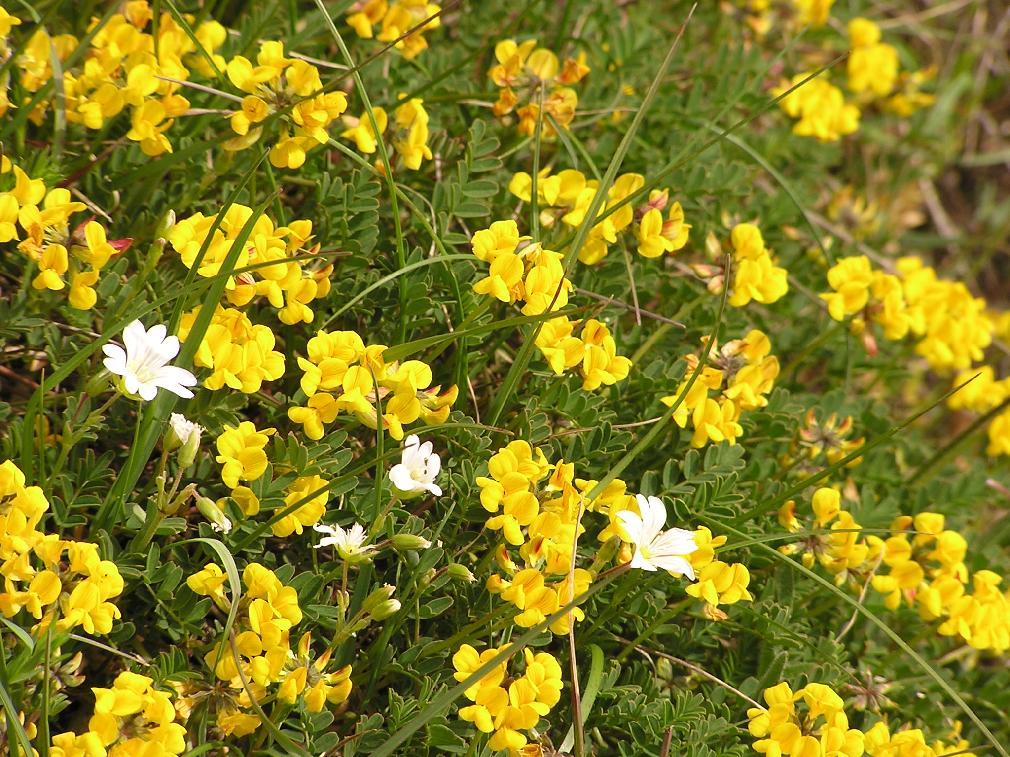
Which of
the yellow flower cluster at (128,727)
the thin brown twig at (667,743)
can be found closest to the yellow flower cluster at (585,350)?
the thin brown twig at (667,743)

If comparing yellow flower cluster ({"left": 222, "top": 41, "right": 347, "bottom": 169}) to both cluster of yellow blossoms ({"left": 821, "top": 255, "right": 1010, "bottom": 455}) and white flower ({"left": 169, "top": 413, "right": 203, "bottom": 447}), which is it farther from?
cluster of yellow blossoms ({"left": 821, "top": 255, "right": 1010, "bottom": 455})

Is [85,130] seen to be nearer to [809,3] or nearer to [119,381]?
[119,381]

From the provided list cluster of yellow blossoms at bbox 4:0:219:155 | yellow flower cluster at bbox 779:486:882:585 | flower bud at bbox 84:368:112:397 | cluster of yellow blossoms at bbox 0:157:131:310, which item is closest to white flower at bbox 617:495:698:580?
yellow flower cluster at bbox 779:486:882:585

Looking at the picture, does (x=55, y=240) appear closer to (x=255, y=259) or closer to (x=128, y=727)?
(x=255, y=259)

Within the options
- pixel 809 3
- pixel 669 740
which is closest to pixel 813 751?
pixel 669 740

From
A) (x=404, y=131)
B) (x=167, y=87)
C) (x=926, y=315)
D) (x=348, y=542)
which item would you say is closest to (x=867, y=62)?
(x=926, y=315)

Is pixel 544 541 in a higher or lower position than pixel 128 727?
higher

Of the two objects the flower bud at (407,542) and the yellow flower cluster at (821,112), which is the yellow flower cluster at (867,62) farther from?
the flower bud at (407,542)
